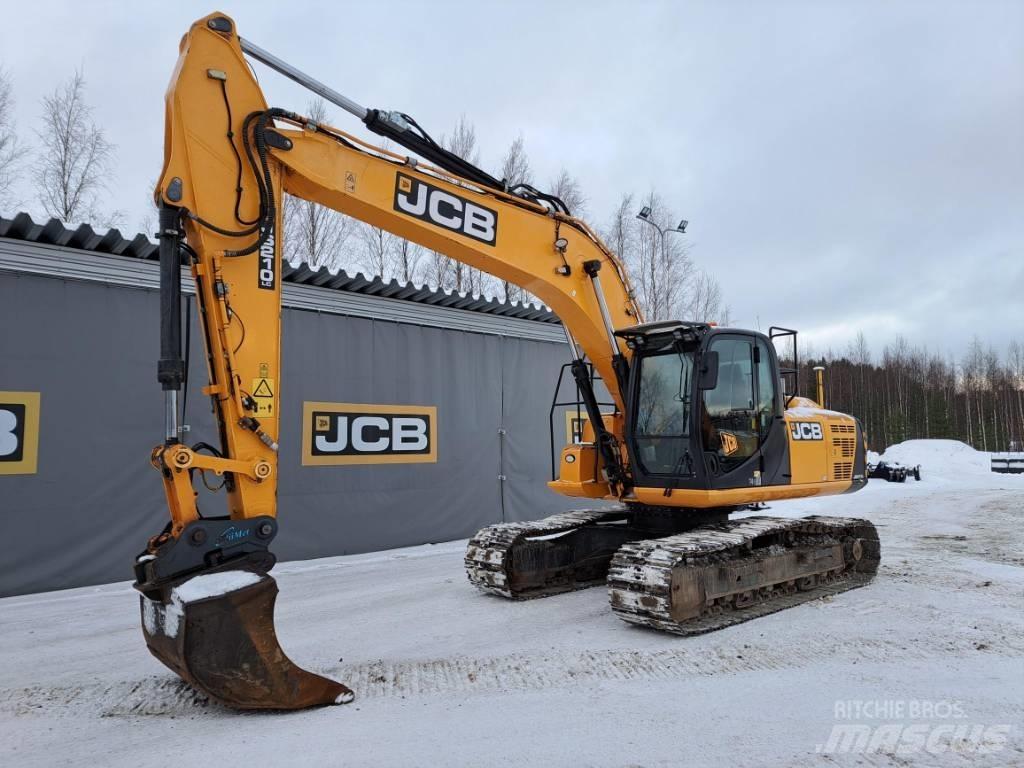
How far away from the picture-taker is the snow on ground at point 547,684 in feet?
10.9

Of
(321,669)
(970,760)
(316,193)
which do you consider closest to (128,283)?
(316,193)

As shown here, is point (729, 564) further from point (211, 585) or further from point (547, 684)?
point (211, 585)

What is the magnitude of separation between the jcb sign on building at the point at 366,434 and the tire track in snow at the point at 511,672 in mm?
4925

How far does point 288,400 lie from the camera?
9023 millimetres

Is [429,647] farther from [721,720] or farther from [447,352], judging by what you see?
[447,352]

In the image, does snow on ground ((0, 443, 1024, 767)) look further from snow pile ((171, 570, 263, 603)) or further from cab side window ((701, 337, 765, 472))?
cab side window ((701, 337, 765, 472))

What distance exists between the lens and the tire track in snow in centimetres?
401

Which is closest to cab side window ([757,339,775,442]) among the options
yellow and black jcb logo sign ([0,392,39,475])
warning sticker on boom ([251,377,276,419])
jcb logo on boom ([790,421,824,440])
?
jcb logo on boom ([790,421,824,440])

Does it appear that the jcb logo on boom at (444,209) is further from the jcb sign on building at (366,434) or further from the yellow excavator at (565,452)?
the jcb sign on building at (366,434)

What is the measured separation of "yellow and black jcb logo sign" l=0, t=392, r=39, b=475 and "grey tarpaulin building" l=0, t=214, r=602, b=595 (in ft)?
0.04

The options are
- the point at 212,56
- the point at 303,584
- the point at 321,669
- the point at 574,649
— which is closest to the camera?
the point at 212,56

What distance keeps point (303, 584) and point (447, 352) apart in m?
4.42

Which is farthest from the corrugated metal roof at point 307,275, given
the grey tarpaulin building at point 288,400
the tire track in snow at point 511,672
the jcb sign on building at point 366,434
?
the tire track in snow at point 511,672

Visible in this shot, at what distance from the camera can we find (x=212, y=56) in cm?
417
